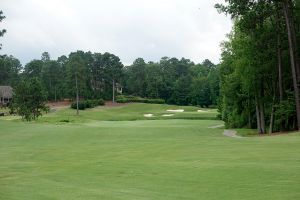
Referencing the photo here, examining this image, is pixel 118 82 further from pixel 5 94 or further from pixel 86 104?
pixel 86 104

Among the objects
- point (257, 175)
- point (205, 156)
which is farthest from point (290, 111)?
point (257, 175)

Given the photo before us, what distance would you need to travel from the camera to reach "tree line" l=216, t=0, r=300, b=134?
3975 cm

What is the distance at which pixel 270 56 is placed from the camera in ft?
138

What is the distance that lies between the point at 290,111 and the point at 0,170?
28388 millimetres

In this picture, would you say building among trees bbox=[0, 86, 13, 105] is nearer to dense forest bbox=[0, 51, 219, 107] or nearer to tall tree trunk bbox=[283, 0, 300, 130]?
dense forest bbox=[0, 51, 219, 107]

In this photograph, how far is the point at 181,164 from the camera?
1684 centimetres

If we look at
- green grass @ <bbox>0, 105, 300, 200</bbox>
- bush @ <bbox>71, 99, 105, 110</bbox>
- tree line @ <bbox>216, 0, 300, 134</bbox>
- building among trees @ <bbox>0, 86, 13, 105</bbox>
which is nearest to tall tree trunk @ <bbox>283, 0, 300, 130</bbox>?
tree line @ <bbox>216, 0, 300, 134</bbox>

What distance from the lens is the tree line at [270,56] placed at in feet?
130

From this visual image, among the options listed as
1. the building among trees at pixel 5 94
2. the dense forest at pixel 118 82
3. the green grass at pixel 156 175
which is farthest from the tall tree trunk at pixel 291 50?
the building among trees at pixel 5 94

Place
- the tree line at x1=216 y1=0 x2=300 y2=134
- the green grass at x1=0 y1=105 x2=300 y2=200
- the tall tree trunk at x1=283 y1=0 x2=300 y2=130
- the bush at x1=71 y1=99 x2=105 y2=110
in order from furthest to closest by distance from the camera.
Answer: the bush at x1=71 y1=99 x2=105 y2=110, the tree line at x1=216 y1=0 x2=300 y2=134, the tall tree trunk at x1=283 y1=0 x2=300 y2=130, the green grass at x1=0 y1=105 x2=300 y2=200

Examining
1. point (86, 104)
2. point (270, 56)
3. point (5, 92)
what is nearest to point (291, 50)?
point (270, 56)

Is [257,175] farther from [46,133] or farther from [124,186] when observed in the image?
[46,133]

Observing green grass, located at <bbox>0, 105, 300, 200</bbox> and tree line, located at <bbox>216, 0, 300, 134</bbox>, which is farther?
tree line, located at <bbox>216, 0, 300, 134</bbox>

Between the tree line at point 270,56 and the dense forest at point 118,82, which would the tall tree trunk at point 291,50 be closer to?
the tree line at point 270,56
